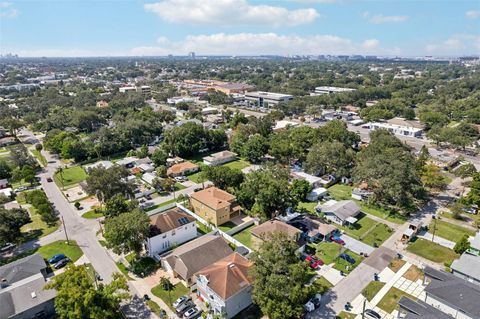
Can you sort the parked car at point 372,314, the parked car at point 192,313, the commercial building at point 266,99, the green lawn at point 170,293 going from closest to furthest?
the parked car at point 372,314 → the parked car at point 192,313 → the green lawn at point 170,293 → the commercial building at point 266,99

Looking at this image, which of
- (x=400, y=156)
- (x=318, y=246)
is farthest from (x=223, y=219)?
(x=400, y=156)

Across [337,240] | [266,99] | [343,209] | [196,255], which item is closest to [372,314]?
[337,240]

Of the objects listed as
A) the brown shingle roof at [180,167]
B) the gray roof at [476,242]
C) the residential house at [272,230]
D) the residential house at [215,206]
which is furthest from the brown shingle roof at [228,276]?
the brown shingle roof at [180,167]

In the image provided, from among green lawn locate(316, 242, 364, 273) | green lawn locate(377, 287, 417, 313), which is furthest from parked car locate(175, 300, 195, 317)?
green lawn locate(377, 287, 417, 313)

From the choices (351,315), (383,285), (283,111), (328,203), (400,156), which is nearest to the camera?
(351,315)

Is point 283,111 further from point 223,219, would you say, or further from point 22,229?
point 22,229

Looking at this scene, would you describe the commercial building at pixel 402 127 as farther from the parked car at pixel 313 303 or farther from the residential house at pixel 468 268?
the parked car at pixel 313 303

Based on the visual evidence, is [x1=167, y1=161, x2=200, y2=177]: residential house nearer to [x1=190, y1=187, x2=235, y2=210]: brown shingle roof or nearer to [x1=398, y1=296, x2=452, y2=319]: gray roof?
[x1=190, y1=187, x2=235, y2=210]: brown shingle roof
